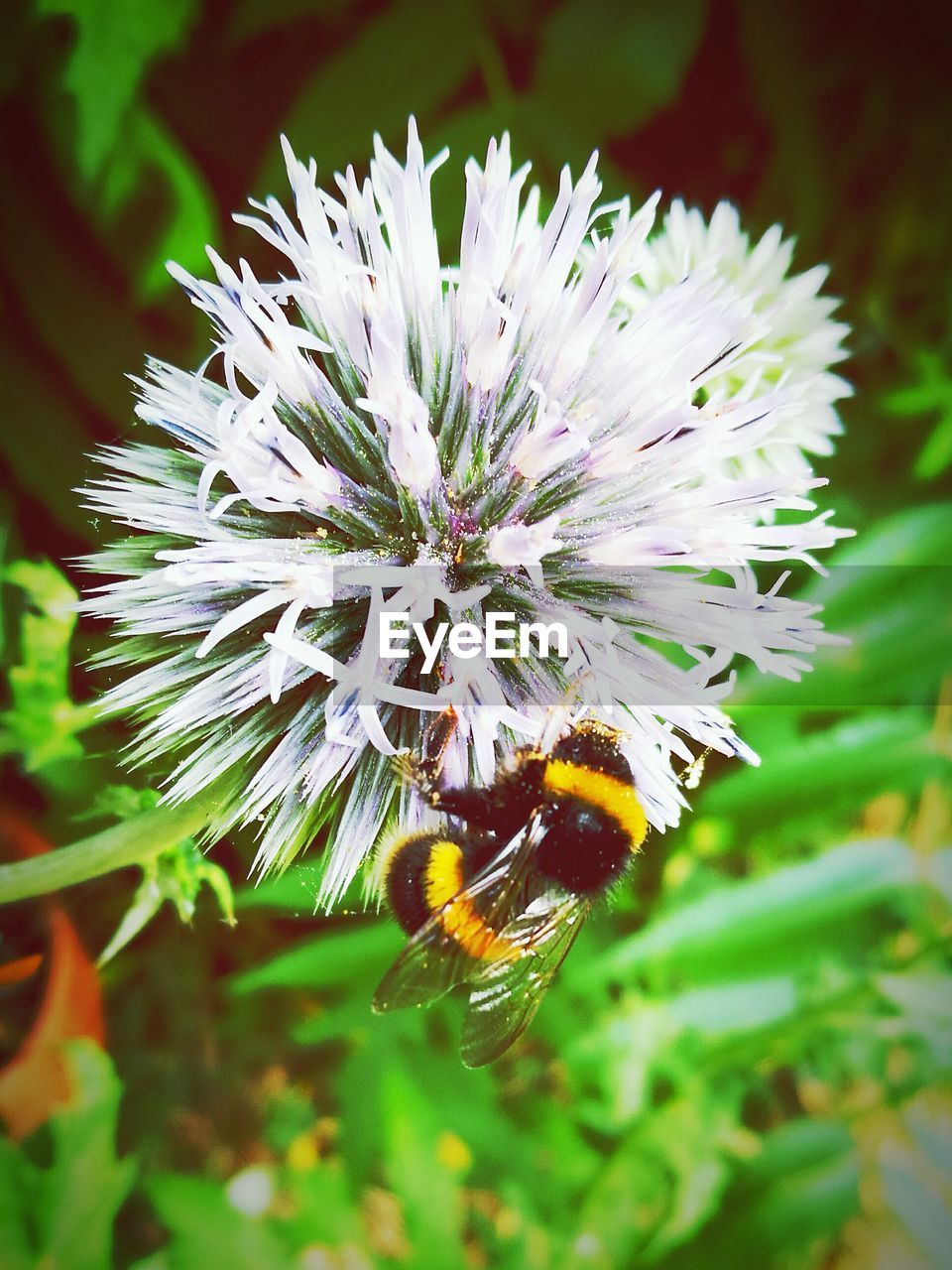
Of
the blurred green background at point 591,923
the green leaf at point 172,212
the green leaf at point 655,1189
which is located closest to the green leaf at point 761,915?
the blurred green background at point 591,923

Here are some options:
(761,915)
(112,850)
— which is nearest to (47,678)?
(112,850)

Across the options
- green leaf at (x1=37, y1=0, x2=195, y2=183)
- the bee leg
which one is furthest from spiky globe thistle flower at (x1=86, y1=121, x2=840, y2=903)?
green leaf at (x1=37, y1=0, x2=195, y2=183)

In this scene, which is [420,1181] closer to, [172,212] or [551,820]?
[551,820]

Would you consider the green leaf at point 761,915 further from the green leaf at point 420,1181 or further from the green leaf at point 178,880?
the green leaf at point 178,880

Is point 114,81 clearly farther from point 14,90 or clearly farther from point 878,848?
point 878,848

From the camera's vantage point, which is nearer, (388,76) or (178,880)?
(178,880)

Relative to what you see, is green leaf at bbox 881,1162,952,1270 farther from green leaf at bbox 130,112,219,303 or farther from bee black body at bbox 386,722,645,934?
green leaf at bbox 130,112,219,303
